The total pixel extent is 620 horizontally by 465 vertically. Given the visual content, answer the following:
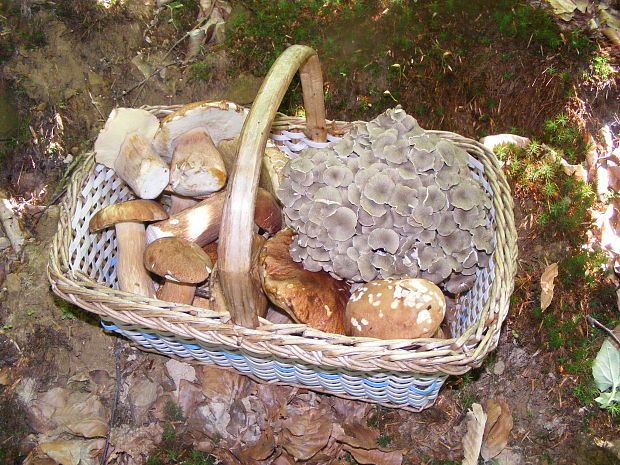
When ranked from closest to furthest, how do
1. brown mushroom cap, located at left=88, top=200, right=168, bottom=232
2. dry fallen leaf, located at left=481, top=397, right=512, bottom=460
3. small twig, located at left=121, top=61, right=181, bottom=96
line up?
brown mushroom cap, located at left=88, top=200, right=168, bottom=232, dry fallen leaf, located at left=481, top=397, right=512, bottom=460, small twig, located at left=121, top=61, right=181, bottom=96

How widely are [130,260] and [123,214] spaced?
29 cm

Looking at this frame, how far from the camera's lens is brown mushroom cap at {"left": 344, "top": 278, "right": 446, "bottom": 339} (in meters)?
1.97

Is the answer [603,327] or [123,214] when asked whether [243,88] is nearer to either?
[123,214]

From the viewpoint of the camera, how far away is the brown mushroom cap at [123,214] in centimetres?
233

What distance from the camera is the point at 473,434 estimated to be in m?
2.56

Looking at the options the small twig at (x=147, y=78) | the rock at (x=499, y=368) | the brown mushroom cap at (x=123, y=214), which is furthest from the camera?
the small twig at (x=147, y=78)

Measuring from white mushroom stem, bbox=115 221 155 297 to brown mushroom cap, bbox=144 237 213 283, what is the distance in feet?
0.86

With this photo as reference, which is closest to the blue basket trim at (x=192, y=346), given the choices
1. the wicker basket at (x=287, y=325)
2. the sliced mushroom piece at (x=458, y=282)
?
the wicker basket at (x=287, y=325)

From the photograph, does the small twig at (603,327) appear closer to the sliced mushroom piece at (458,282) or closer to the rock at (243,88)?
the sliced mushroom piece at (458,282)

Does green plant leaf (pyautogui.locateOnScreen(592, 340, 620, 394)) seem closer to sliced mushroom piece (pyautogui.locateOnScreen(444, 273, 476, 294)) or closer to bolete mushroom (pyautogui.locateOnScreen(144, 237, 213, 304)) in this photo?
sliced mushroom piece (pyautogui.locateOnScreen(444, 273, 476, 294))

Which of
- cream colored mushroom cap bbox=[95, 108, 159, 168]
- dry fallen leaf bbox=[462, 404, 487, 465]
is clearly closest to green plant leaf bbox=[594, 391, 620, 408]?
dry fallen leaf bbox=[462, 404, 487, 465]

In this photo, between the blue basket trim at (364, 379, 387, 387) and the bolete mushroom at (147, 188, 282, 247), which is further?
the bolete mushroom at (147, 188, 282, 247)

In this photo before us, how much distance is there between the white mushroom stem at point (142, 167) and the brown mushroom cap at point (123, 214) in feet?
0.33

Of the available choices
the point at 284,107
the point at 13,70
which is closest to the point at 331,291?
the point at 284,107
